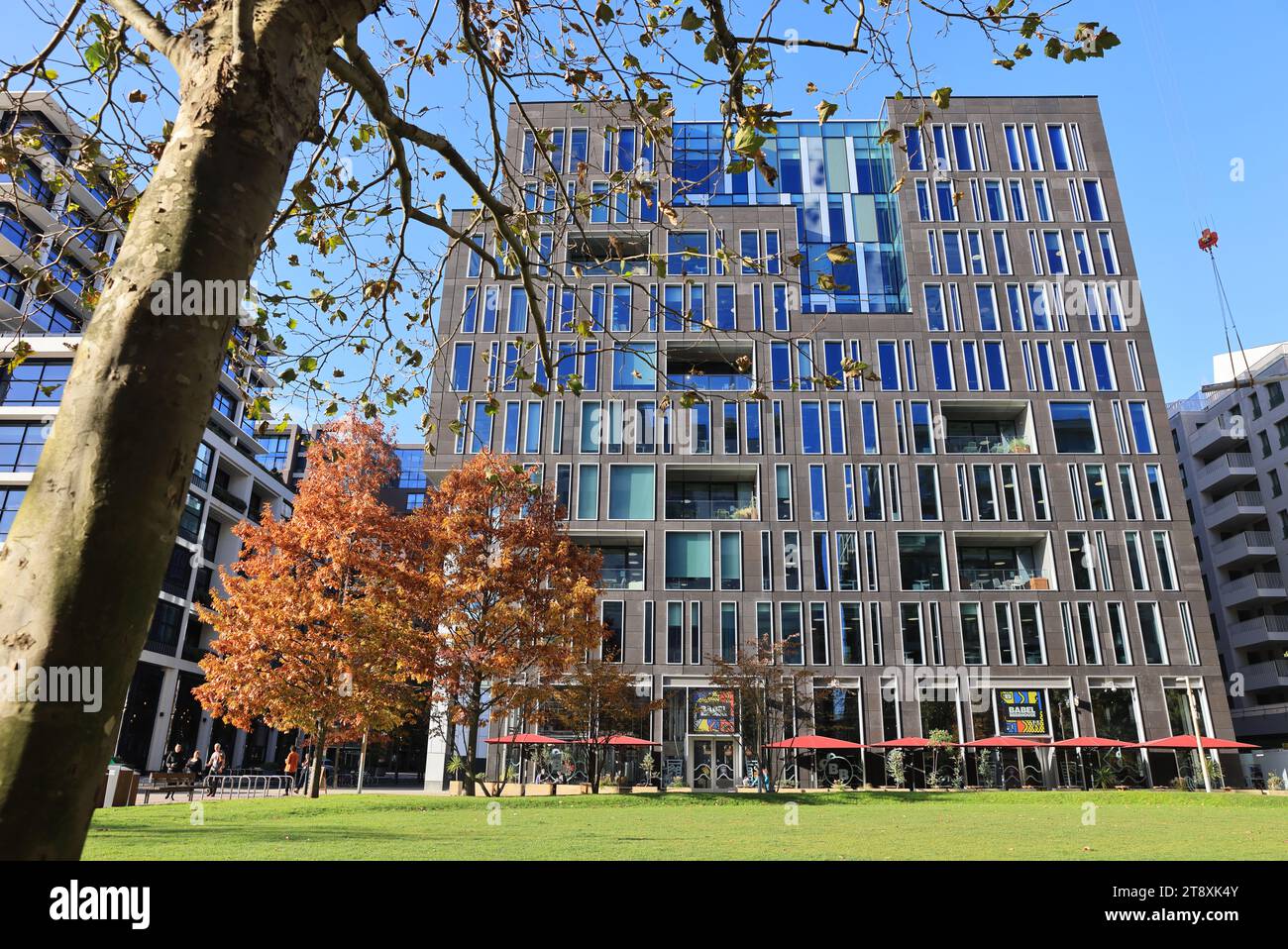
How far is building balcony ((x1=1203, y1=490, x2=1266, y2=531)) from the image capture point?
58.4 m

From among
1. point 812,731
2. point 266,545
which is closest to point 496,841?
point 266,545

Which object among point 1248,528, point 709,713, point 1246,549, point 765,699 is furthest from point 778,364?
point 1248,528

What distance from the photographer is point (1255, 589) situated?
182 feet

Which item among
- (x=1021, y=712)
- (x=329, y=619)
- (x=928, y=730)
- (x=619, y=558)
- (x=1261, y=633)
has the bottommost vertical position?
(x=928, y=730)

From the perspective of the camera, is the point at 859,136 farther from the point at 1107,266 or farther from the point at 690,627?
the point at 690,627

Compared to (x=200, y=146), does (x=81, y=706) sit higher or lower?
lower

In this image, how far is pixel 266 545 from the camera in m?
23.9

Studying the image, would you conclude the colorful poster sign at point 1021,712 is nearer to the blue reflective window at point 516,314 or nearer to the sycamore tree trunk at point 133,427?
the blue reflective window at point 516,314

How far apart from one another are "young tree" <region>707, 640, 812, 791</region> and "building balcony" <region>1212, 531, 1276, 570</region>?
40228 millimetres

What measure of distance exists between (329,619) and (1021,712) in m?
33.4

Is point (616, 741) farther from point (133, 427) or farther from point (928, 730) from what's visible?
point (133, 427)

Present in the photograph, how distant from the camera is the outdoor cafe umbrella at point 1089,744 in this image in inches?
1368

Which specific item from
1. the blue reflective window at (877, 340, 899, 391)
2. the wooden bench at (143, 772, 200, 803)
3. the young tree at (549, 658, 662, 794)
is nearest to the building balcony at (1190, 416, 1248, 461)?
the blue reflective window at (877, 340, 899, 391)
